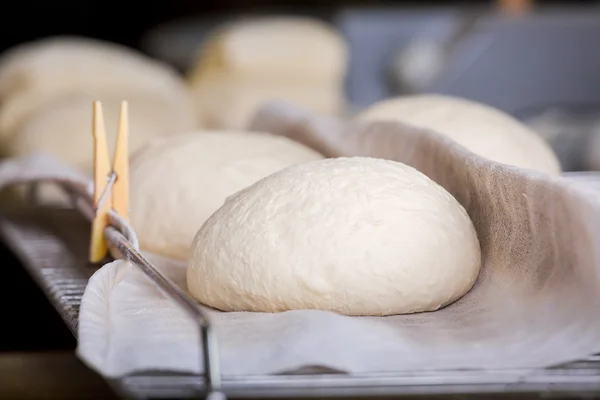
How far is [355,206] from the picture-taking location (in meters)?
Result: 0.90

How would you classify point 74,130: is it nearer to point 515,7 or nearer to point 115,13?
point 515,7

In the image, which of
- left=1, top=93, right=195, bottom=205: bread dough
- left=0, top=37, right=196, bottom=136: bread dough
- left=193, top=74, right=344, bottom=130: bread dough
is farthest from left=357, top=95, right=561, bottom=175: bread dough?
left=193, top=74, right=344, bottom=130: bread dough

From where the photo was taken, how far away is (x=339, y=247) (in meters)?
0.88

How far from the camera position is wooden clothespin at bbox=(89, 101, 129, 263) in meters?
1.08

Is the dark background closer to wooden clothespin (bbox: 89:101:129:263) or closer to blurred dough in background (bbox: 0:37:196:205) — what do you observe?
blurred dough in background (bbox: 0:37:196:205)

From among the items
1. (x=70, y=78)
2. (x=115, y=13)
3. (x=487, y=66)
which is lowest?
(x=115, y=13)

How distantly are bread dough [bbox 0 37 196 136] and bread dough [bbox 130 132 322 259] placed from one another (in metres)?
1.22

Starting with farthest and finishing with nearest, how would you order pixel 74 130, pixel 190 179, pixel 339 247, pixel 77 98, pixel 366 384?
1. pixel 77 98
2. pixel 74 130
3. pixel 190 179
4. pixel 339 247
5. pixel 366 384

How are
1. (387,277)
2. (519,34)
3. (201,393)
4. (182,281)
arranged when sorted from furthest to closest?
(519,34) < (182,281) < (387,277) < (201,393)

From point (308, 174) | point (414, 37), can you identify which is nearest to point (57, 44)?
point (414, 37)

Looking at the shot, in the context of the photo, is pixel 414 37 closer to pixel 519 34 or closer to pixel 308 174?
pixel 519 34

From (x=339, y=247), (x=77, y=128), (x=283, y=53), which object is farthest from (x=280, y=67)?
(x=339, y=247)

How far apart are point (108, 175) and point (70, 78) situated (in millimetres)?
1557

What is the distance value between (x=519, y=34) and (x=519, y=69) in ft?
0.32
